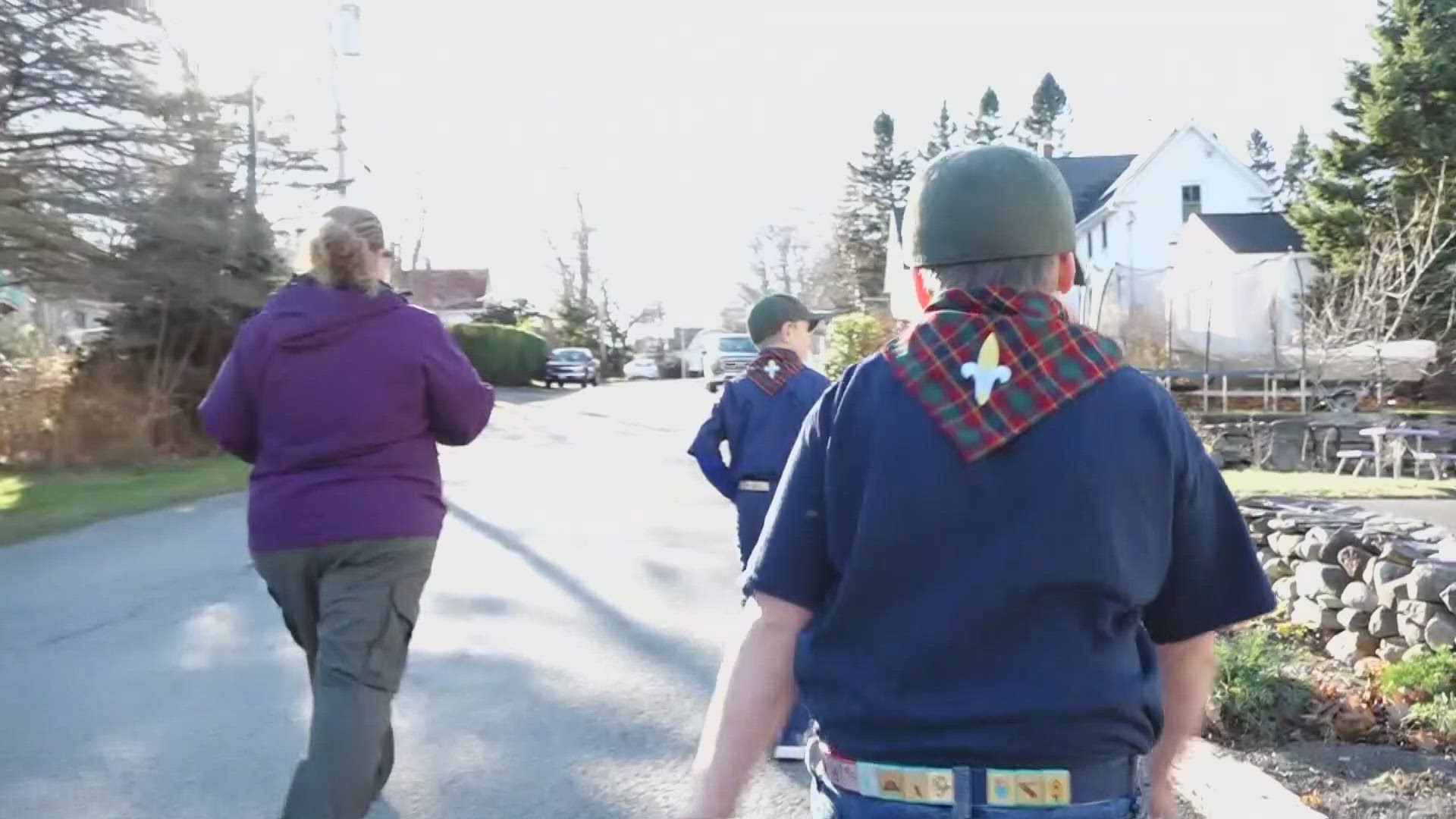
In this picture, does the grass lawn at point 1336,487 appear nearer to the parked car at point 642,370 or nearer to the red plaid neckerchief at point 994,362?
the red plaid neckerchief at point 994,362

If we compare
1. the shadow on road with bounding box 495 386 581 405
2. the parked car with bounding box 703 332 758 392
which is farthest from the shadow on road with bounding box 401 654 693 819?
the shadow on road with bounding box 495 386 581 405

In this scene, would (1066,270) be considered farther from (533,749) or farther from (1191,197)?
(1191,197)

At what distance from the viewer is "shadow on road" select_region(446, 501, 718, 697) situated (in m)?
7.36

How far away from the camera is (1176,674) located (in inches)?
90.2

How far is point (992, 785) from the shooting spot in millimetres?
2023

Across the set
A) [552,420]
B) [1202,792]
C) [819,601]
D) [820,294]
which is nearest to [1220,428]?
[552,420]

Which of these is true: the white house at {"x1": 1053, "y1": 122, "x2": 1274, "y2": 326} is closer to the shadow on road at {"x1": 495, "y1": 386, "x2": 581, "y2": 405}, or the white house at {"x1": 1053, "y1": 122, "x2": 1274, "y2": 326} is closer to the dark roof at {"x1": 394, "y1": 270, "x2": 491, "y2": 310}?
the shadow on road at {"x1": 495, "y1": 386, "x2": 581, "y2": 405}

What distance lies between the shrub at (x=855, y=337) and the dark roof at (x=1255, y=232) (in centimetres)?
1675

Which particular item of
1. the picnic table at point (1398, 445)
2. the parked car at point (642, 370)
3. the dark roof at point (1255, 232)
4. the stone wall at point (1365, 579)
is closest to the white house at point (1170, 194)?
the dark roof at point (1255, 232)

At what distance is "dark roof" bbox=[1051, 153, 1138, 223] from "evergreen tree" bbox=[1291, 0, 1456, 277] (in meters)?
20.1

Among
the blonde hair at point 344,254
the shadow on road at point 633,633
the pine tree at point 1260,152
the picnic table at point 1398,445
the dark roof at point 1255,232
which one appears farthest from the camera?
the pine tree at point 1260,152

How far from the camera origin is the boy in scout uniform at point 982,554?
202 centimetres

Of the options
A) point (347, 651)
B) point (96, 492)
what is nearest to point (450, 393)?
point (347, 651)

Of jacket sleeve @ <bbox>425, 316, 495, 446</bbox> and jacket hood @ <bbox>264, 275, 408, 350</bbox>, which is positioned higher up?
jacket hood @ <bbox>264, 275, 408, 350</bbox>
